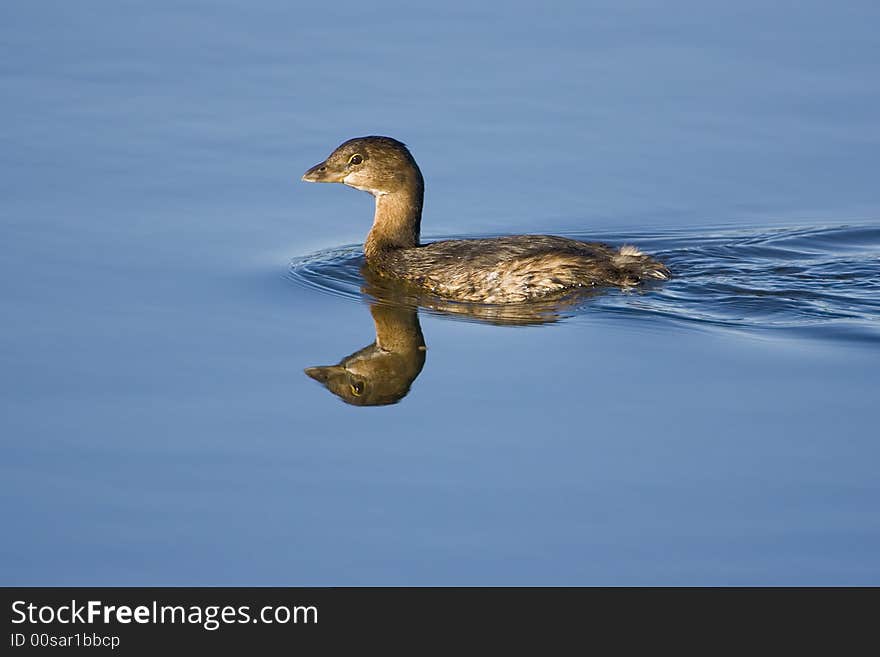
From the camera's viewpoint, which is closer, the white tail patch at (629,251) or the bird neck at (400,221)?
the white tail patch at (629,251)

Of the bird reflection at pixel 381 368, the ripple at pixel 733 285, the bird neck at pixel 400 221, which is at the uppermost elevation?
the bird neck at pixel 400 221

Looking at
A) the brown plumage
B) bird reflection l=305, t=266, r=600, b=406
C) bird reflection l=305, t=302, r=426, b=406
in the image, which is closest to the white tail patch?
the brown plumage

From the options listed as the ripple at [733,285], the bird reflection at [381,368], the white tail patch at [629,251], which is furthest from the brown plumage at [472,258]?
the bird reflection at [381,368]

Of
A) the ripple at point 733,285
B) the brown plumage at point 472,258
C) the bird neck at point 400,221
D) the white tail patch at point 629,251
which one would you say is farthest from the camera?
the bird neck at point 400,221

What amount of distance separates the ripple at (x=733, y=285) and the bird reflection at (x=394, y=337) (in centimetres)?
2

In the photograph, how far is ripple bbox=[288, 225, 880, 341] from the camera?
11516mm

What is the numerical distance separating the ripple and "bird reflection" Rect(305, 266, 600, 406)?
0.02 meters

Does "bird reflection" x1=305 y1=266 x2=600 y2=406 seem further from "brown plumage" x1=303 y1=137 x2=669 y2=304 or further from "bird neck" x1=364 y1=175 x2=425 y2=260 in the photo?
"bird neck" x1=364 y1=175 x2=425 y2=260

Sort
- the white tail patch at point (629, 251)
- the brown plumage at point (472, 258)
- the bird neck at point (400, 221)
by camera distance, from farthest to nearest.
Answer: the bird neck at point (400, 221) → the white tail patch at point (629, 251) → the brown plumage at point (472, 258)

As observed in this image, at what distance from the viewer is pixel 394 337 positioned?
1138cm

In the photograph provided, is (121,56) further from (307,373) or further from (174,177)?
(307,373)

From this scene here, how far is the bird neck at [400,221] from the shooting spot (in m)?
13.0

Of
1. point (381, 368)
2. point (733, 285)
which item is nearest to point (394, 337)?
point (381, 368)

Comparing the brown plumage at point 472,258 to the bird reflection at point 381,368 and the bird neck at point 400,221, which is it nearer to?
the bird neck at point 400,221
